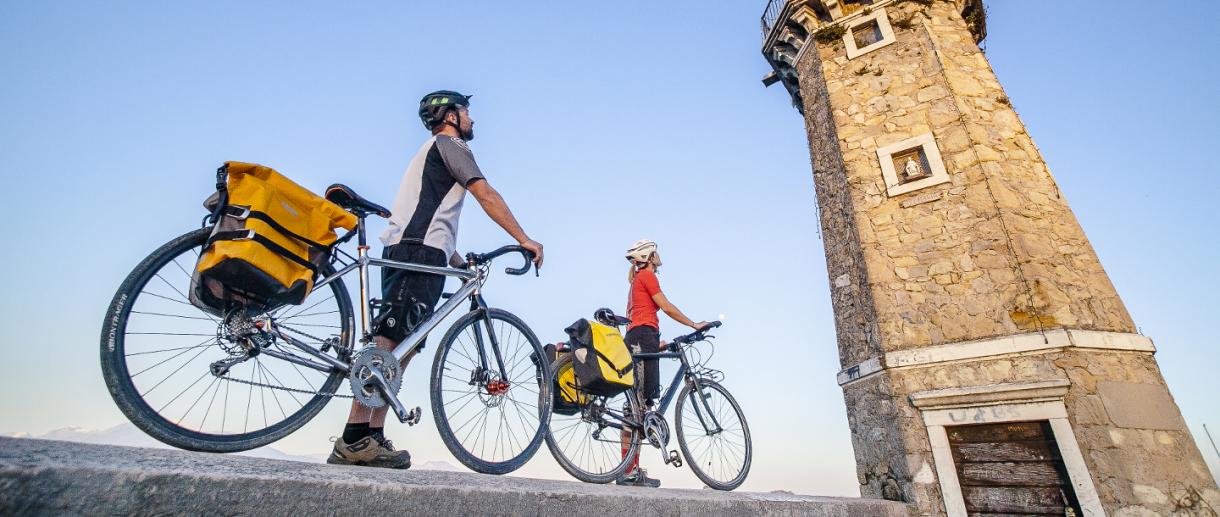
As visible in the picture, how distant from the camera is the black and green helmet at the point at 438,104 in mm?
3341

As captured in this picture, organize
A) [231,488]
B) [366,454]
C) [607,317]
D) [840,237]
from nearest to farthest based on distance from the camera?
1. [231,488]
2. [366,454]
3. [607,317]
4. [840,237]

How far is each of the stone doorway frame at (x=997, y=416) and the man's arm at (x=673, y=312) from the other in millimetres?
3453

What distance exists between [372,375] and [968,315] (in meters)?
7.21

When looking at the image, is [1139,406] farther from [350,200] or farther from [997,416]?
[350,200]

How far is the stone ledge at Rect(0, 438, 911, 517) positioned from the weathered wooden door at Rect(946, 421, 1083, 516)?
609 cm

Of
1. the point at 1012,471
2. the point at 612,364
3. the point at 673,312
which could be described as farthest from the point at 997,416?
the point at 612,364

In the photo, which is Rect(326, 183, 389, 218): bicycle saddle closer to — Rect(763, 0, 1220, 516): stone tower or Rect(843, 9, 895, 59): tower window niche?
Rect(763, 0, 1220, 516): stone tower

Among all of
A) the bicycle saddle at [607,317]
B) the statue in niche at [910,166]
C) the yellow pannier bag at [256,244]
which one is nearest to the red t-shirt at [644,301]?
the bicycle saddle at [607,317]

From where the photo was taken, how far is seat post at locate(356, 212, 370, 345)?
2555 mm

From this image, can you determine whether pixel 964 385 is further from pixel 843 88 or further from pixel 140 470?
pixel 140 470

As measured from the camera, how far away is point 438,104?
132 inches

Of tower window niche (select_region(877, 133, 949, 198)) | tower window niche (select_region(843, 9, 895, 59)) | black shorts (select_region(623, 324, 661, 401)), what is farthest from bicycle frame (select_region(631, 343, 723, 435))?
tower window niche (select_region(843, 9, 895, 59))

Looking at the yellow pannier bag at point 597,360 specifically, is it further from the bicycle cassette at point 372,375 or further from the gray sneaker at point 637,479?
the bicycle cassette at point 372,375

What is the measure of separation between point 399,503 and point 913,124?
919cm
